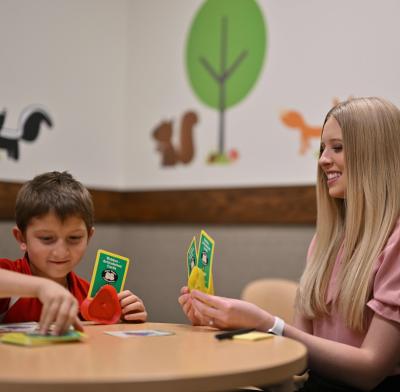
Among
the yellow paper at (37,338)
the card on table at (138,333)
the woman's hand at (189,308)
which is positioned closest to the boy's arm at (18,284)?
the yellow paper at (37,338)

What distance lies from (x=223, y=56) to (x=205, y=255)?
2769 millimetres

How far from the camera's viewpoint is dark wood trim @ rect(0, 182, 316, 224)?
4062 millimetres

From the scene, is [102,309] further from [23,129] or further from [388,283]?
[23,129]

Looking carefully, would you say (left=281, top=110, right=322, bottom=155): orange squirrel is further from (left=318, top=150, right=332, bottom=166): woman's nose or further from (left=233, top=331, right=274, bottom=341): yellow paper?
(left=233, top=331, right=274, bottom=341): yellow paper

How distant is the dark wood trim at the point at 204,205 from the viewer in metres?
4.06

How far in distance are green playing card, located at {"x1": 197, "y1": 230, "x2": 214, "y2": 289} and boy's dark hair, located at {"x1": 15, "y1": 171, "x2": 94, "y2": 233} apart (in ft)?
1.82

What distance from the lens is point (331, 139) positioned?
2316 millimetres

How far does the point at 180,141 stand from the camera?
4730 millimetres

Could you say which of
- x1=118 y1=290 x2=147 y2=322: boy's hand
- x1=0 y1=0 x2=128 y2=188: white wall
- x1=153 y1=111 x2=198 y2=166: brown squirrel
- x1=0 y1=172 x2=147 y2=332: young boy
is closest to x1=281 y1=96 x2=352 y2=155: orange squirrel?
x1=153 y1=111 x2=198 y2=166: brown squirrel

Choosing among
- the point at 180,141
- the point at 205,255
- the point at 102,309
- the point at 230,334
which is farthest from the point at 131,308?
the point at 180,141

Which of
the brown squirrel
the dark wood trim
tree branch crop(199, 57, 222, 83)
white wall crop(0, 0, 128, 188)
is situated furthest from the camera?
the brown squirrel

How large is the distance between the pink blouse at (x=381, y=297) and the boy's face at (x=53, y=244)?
0.95 m

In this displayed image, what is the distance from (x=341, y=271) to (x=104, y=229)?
293cm

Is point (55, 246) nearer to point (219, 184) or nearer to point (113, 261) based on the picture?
point (113, 261)
